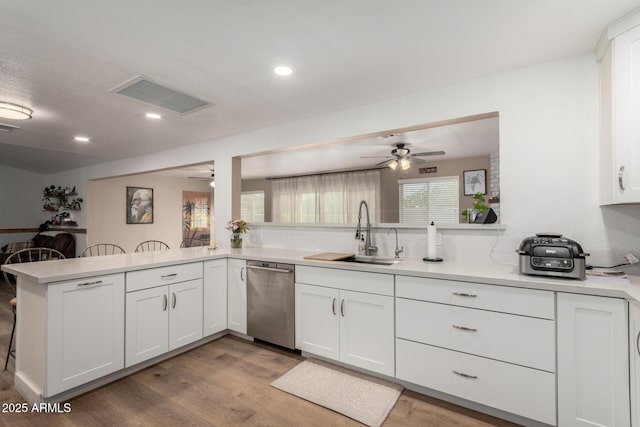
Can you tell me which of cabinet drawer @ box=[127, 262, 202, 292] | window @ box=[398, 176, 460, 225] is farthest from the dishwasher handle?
window @ box=[398, 176, 460, 225]

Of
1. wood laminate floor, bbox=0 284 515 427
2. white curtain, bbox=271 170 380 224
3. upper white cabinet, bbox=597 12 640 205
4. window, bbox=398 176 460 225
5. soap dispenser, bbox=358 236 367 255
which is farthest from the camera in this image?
white curtain, bbox=271 170 380 224

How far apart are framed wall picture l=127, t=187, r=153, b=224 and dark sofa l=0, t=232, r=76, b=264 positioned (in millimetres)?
1123

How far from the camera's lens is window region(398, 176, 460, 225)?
6.02 metres

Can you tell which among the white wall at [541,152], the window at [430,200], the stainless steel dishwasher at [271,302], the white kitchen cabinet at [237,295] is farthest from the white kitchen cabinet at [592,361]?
the window at [430,200]

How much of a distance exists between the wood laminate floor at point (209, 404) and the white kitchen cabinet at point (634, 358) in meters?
0.61

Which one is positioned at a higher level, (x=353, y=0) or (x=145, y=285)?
(x=353, y=0)

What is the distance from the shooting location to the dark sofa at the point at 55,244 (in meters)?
6.31

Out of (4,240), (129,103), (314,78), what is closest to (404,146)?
(314,78)

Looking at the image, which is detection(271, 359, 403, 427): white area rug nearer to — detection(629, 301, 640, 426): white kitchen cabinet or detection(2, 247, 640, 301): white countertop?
detection(2, 247, 640, 301): white countertop

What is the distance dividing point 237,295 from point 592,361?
2630 millimetres

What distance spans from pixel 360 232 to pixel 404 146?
7.67 ft

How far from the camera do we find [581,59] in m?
2.02

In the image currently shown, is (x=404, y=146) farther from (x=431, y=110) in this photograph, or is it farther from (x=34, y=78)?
(x=34, y=78)

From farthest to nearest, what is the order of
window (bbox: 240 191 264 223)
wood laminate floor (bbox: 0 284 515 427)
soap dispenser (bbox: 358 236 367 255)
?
window (bbox: 240 191 264 223) → soap dispenser (bbox: 358 236 367 255) → wood laminate floor (bbox: 0 284 515 427)
